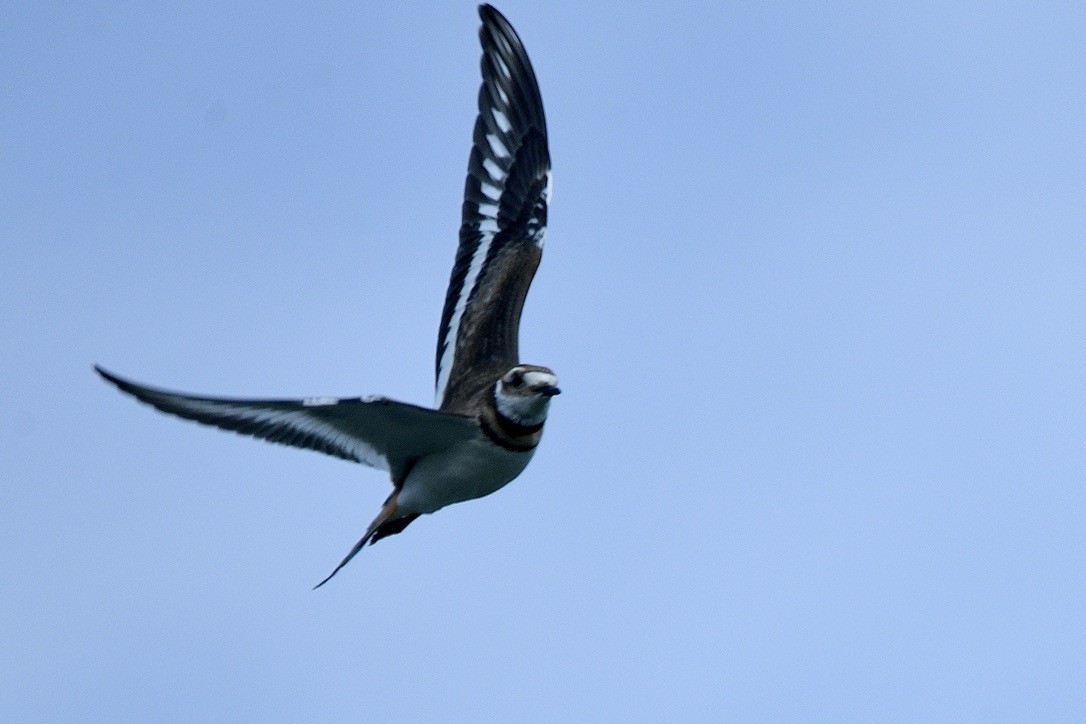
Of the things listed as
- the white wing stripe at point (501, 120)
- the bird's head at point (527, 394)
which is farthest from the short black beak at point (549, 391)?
the white wing stripe at point (501, 120)

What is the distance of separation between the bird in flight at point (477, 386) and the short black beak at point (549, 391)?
1 cm

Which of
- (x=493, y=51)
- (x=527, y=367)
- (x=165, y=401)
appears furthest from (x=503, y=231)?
(x=165, y=401)

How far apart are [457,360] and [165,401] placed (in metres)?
4.62

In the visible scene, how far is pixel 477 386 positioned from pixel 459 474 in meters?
1.60

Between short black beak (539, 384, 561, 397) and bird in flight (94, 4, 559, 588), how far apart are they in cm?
1

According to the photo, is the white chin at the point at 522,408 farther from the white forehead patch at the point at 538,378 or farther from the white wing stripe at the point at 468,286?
the white wing stripe at the point at 468,286

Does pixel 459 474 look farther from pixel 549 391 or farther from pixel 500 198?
pixel 500 198

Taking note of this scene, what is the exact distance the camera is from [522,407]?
1223 cm

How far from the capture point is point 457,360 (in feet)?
48.1

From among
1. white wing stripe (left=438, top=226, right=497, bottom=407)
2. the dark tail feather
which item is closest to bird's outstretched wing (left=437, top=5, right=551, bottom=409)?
white wing stripe (left=438, top=226, right=497, bottom=407)

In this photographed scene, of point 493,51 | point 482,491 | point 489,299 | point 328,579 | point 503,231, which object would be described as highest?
point 493,51

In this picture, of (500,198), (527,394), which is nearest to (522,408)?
(527,394)

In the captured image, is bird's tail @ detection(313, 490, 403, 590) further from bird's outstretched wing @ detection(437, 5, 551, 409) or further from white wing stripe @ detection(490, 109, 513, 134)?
white wing stripe @ detection(490, 109, 513, 134)

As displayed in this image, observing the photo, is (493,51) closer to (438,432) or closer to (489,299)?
(489,299)
